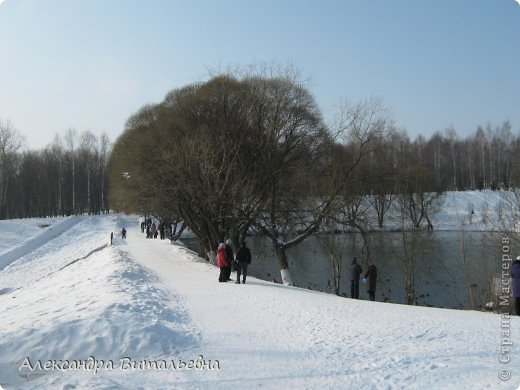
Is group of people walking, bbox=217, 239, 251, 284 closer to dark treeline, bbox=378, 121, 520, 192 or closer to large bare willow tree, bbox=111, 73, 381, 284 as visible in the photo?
large bare willow tree, bbox=111, 73, 381, 284

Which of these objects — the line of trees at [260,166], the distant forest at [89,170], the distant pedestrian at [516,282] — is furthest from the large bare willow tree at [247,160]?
the distant forest at [89,170]

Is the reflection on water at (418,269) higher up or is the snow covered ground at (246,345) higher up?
the snow covered ground at (246,345)

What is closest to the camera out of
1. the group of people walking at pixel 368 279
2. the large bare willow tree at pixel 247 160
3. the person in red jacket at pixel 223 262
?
the person in red jacket at pixel 223 262

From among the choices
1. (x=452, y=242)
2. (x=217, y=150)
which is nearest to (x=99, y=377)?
(x=217, y=150)

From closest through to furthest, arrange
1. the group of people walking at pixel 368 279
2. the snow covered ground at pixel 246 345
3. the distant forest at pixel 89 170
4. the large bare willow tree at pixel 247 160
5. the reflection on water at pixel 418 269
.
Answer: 1. the snow covered ground at pixel 246 345
2. the group of people walking at pixel 368 279
3. the reflection on water at pixel 418 269
4. the large bare willow tree at pixel 247 160
5. the distant forest at pixel 89 170

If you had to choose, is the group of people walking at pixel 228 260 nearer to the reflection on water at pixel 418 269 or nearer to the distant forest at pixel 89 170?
the reflection on water at pixel 418 269

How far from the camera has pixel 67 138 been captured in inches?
3152

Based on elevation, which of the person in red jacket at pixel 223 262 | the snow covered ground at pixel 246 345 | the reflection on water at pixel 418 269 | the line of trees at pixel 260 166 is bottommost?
the reflection on water at pixel 418 269

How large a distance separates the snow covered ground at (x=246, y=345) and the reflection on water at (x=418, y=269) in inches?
369

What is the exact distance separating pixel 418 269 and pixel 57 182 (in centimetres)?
6444

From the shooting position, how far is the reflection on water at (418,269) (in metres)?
19.4

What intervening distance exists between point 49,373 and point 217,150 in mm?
16082

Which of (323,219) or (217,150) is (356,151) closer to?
(323,219)

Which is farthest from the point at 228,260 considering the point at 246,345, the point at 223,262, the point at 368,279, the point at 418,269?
the point at 418,269
